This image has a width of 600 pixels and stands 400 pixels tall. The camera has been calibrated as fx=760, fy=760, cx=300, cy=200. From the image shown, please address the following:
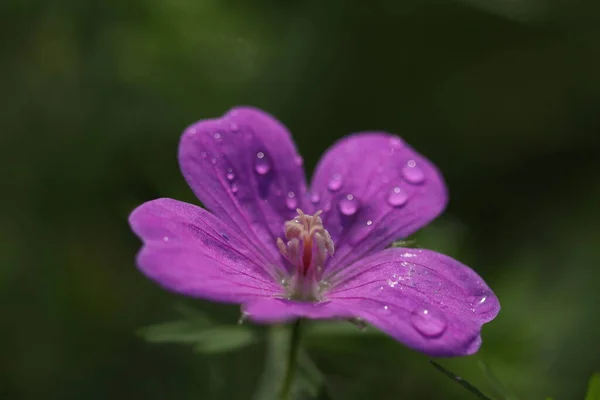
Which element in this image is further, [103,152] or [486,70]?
[486,70]

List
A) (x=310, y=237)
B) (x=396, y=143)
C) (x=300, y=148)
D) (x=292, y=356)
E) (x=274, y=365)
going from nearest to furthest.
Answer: (x=292, y=356) < (x=310, y=237) < (x=396, y=143) < (x=274, y=365) < (x=300, y=148)

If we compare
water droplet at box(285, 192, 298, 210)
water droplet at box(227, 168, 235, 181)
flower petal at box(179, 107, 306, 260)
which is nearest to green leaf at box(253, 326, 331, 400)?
flower petal at box(179, 107, 306, 260)

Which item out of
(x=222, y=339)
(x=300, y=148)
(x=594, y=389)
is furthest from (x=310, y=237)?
(x=300, y=148)

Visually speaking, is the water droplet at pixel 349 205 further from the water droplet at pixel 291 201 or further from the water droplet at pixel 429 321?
the water droplet at pixel 429 321

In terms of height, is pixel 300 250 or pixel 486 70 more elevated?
pixel 486 70

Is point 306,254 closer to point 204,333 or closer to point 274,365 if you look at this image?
point 204,333

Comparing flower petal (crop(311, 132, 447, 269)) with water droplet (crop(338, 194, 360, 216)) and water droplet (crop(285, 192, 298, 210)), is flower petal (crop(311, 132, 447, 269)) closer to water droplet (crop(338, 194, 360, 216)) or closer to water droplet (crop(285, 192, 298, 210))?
water droplet (crop(338, 194, 360, 216))

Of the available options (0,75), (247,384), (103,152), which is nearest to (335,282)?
(247,384)

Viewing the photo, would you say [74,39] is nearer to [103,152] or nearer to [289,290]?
[103,152]
